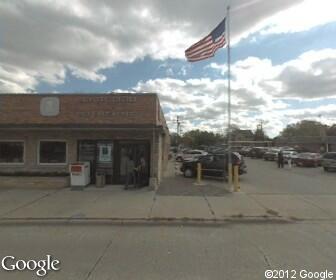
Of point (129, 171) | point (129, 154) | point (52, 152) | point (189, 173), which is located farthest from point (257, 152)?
point (52, 152)

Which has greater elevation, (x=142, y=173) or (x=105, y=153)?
(x=105, y=153)

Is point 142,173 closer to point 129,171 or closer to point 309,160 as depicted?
point 129,171

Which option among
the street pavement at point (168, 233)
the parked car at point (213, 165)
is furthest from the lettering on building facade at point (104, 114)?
the parked car at point (213, 165)

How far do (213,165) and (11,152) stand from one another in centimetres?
1212

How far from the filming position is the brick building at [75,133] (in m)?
18.9

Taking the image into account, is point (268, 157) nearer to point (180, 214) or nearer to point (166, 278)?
point (180, 214)

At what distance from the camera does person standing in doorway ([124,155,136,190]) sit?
1780 centimetres

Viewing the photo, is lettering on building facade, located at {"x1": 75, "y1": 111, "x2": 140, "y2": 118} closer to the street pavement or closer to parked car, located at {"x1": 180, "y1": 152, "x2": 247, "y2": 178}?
the street pavement

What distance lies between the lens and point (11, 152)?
1975 centimetres

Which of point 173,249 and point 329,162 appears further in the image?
point 329,162

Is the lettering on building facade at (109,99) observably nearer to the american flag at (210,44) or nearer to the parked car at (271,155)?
the american flag at (210,44)

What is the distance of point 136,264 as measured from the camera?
676 centimetres

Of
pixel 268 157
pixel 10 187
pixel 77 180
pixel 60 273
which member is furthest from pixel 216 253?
pixel 268 157

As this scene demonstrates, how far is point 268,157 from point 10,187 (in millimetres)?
39125
